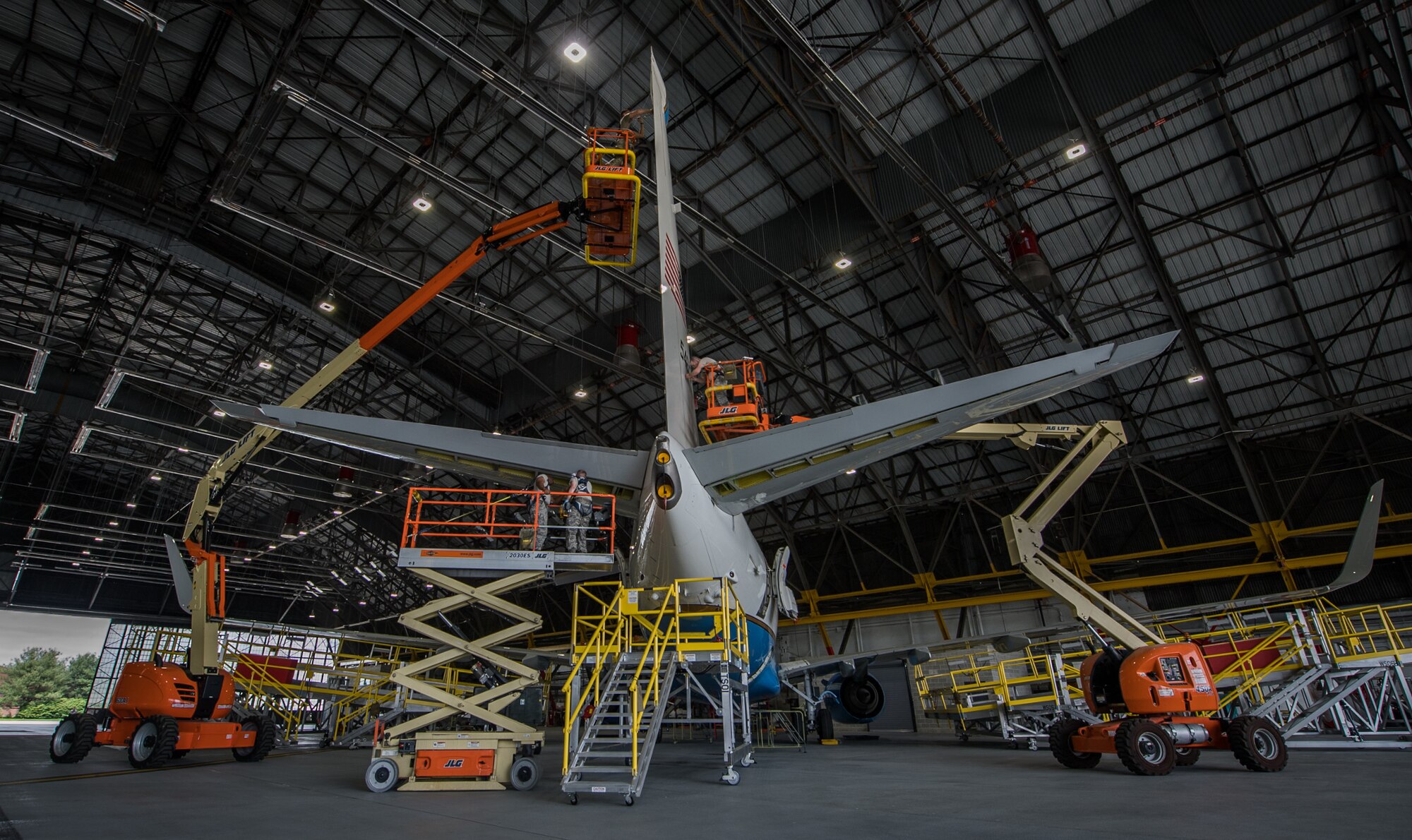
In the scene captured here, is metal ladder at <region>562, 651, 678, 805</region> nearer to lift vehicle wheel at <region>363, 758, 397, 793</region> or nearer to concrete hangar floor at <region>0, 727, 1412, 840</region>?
concrete hangar floor at <region>0, 727, 1412, 840</region>

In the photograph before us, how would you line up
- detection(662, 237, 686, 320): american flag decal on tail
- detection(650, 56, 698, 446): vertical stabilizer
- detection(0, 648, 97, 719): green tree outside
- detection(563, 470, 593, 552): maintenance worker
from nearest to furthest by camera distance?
1. detection(563, 470, 593, 552): maintenance worker
2. detection(650, 56, 698, 446): vertical stabilizer
3. detection(662, 237, 686, 320): american flag decal on tail
4. detection(0, 648, 97, 719): green tree outside

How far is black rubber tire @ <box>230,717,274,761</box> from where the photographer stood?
1462cm

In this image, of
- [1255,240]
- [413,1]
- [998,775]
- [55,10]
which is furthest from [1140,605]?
[55,10]

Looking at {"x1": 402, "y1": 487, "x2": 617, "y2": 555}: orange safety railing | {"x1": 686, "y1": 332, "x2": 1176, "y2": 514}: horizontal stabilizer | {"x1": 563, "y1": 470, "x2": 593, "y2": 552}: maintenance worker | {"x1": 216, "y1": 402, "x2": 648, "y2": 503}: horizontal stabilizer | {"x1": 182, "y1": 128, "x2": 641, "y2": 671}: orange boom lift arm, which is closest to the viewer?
{"x1": 686, "y1": 332, "x2": 1176, "y2": 514}: horizontal stabilizer

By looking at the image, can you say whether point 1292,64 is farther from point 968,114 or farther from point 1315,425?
point 1315,425

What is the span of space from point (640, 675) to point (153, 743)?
10.7 m

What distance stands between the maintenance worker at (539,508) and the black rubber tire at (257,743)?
9877mm

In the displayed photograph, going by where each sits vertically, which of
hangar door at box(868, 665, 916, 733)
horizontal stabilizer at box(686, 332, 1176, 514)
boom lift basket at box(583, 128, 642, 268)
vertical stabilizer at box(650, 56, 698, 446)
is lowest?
hangar door at box(868, 665, 916, 733)

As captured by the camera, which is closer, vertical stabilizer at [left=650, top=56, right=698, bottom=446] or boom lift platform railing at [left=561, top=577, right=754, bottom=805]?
boom lift platform railing at [left=561, top=577, right=754, bottom=805]

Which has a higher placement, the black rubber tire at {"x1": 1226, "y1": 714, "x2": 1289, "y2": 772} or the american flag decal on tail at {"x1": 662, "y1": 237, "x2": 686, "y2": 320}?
the american flag decal on tail at {"x1": 662, "y1": 237, "x2": 686, "y2": 320}

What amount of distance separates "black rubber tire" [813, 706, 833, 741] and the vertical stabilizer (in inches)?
546

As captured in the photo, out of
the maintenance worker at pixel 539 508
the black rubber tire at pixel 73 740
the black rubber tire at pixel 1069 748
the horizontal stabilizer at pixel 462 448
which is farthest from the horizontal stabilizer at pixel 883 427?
the black rubber tire at pixel 73 740

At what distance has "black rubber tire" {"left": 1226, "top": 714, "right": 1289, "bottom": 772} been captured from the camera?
8633 mm

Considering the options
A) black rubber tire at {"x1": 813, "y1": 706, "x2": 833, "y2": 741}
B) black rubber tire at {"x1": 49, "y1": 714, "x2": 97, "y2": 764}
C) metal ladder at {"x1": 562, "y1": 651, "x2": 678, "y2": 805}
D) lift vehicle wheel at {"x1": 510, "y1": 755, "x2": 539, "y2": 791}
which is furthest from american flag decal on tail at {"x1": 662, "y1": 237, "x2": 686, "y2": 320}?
black rubber tire at {"x1": 813, "y1": 706, "x2": 833, "y2": 741}
